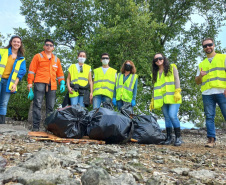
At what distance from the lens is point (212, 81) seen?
4.70 m

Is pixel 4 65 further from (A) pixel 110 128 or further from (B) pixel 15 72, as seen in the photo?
(A) pixel 110 128

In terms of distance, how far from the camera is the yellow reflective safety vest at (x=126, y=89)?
18.5 feet

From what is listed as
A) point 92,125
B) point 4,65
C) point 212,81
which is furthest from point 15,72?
point 212,81

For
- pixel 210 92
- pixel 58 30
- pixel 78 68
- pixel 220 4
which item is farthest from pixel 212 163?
pixel 220 4

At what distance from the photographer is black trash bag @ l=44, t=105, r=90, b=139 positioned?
14.6ft

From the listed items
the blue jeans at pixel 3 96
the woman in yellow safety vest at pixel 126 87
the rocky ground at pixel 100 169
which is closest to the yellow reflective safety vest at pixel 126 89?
A: the woman in yellow safety vest at pixel 126 87

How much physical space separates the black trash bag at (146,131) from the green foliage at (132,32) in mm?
2877

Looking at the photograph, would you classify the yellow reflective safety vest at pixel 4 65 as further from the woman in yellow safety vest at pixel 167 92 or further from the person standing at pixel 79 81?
the woman in yellow safety vest at pixel 167 92

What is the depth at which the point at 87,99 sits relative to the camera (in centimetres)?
588

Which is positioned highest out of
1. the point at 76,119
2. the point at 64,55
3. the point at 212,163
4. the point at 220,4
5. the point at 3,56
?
the point at 220,4

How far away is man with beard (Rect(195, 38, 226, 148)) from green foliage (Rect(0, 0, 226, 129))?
3336 mm

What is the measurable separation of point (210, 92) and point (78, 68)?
307 cm

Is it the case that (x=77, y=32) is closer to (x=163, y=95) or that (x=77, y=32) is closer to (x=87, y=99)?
(x=87, y=99)

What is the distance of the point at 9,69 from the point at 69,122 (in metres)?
2.15
